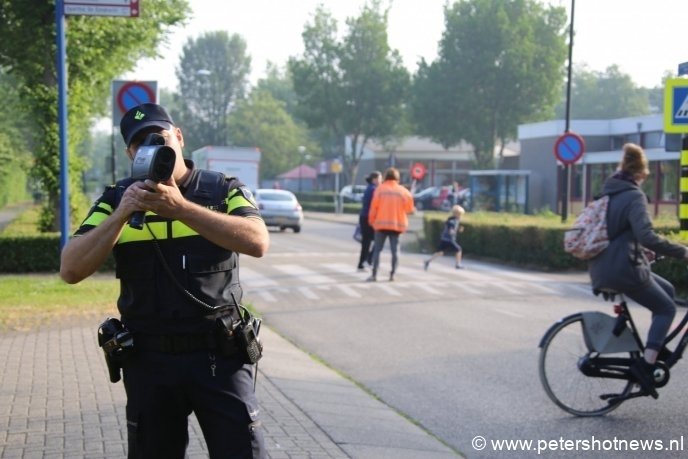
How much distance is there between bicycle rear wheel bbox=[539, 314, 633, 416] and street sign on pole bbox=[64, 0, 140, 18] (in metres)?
6.92

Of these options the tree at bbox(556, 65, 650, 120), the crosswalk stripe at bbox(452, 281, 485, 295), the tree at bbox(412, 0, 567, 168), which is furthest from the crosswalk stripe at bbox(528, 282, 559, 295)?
the tree at bbox(556, 65, 650, 120)

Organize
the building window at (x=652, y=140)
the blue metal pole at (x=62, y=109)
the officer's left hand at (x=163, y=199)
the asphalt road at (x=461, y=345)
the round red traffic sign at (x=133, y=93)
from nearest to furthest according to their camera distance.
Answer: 1. the officer's left hand at (x=163, y=199)
2. the asphalt road at (x=461, y=345)
3. the blue metal pole at (x=62, y=109)
4. the round red traffic sign at (x=133, y=93)
5. the building window at (x=652, y=140)

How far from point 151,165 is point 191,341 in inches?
26.1

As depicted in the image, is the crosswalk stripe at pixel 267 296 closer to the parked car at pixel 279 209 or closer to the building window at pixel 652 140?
the parked car at pixel 279 209

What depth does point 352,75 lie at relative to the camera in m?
62.5

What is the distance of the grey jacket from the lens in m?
5.96

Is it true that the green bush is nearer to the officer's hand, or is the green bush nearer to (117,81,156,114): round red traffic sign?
(117,81,156,114): round red traffic sign

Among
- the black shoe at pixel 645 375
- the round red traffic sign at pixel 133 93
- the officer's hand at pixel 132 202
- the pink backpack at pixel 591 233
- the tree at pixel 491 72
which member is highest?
the tree at pixel 491 72

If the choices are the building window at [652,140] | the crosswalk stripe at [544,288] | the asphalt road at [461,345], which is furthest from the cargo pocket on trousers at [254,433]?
the building window at [652,140]

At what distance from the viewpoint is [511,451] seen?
17.7ft

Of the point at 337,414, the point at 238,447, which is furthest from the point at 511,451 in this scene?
the point at 238,447

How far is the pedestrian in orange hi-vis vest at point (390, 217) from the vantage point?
14.6m

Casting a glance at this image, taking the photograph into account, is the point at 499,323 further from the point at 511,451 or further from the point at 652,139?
the point at 652,139

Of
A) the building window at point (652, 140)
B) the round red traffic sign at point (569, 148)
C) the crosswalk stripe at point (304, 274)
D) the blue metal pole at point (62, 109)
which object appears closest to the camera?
the blue metal pole at point (62, 109)
